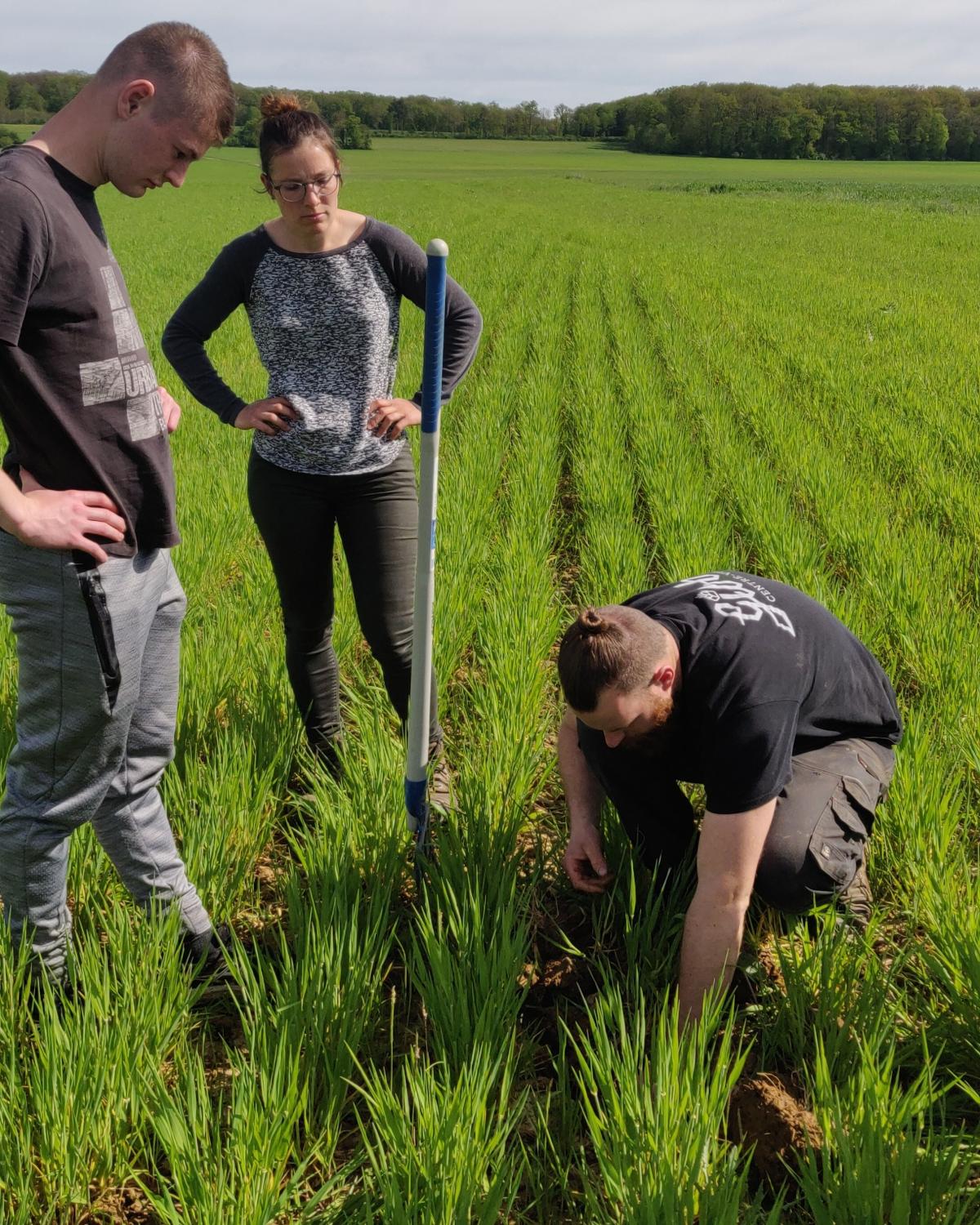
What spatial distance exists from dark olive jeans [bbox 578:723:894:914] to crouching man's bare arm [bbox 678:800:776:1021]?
11.7 inches

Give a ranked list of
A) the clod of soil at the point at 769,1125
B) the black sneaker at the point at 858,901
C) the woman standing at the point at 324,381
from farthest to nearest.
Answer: the woman standing at the point at 324,381 → the black sneaker at the point at 858,901 → the clod of soil at the point at 769,1125

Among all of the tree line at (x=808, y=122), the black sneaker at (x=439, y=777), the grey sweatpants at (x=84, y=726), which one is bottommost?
the black sneaker at (x=439, y=777)

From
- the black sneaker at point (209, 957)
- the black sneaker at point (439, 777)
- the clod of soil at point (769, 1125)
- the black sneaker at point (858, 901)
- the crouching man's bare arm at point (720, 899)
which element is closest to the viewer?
the clod of soil at point (769, 1125)

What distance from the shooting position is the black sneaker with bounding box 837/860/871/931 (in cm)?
209

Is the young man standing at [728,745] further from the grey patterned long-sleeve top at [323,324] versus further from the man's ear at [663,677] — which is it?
the grey patterned long-sleeve top at [323,324]

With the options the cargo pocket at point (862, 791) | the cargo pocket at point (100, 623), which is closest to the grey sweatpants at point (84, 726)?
the cargo pocket at point (100, 623)

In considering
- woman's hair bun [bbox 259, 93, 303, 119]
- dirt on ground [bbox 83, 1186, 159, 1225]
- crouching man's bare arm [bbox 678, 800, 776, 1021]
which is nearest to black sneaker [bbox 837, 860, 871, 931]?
crouching man's bare arm [bbox 678, 800, 776, 1021]

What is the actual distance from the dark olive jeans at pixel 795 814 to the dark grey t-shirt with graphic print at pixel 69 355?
3.56 feet

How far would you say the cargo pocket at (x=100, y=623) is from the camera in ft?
4.99

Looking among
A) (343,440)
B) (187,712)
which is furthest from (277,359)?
(187,712)

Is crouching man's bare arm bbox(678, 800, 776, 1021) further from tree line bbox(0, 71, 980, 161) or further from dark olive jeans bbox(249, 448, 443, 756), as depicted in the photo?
tree line bbox(0, 71, 980, 161)

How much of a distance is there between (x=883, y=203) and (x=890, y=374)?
89.8 feet

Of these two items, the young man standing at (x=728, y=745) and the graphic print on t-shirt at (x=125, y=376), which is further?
the young man standing at (x=728, y=745)

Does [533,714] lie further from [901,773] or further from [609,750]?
[901,773]
